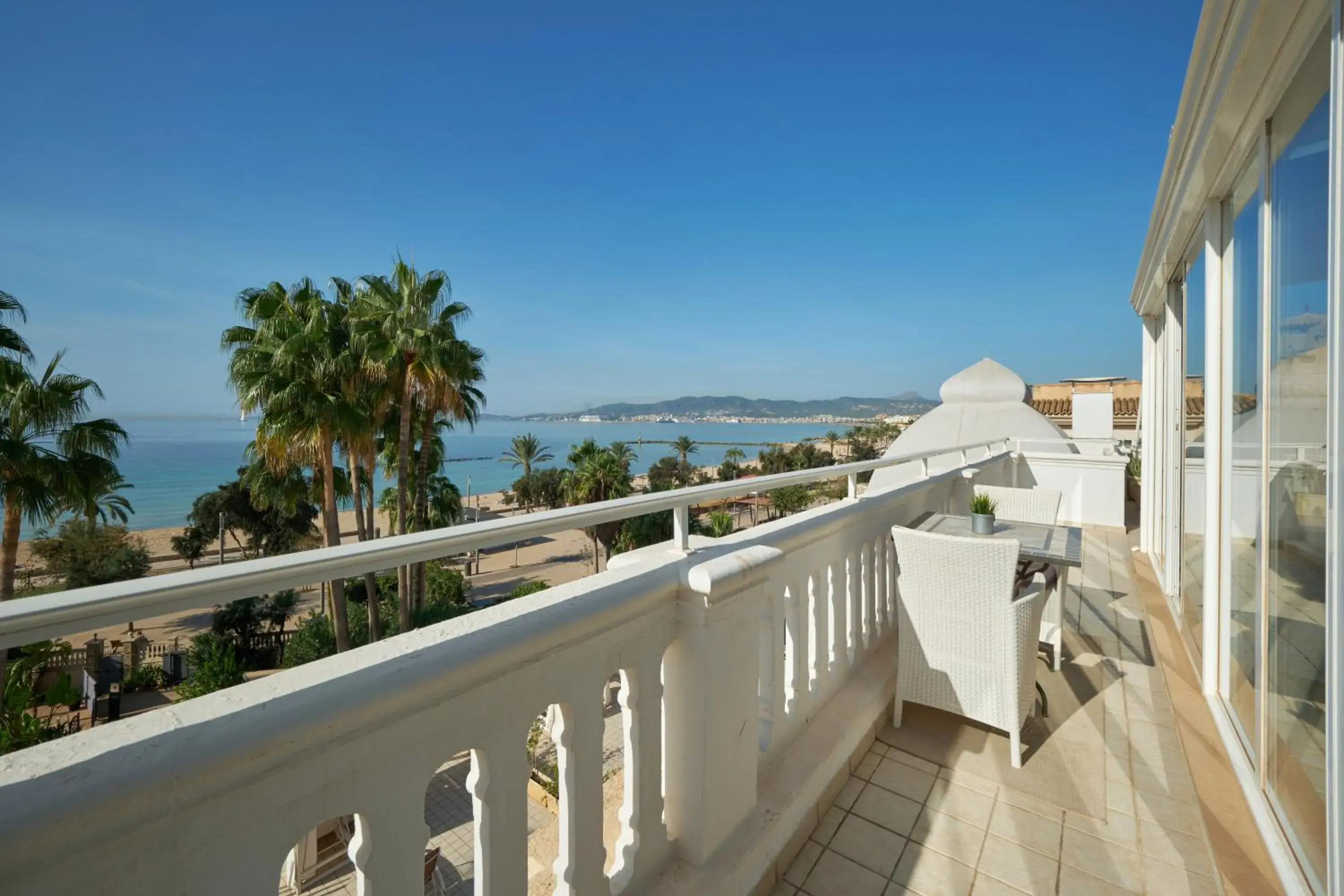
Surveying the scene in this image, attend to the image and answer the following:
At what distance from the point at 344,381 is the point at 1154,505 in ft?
54.3

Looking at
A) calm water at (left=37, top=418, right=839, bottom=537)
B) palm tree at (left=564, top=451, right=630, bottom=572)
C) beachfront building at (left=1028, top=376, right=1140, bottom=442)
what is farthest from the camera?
calm water at (left=37, top=418, right=839, bottom=537)

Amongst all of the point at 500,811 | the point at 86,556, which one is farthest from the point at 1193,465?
the point at 86,556

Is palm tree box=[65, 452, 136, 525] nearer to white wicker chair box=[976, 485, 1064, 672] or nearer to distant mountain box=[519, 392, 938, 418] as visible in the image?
white wicker chair box=[976, 485, 1064, 672]

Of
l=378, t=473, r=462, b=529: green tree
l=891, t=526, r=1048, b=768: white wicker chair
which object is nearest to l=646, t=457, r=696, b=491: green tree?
l=378, t=473, r=462, b=529: green tree

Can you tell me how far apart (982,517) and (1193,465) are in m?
1.54

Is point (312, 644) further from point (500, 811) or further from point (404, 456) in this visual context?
point (500, 811)

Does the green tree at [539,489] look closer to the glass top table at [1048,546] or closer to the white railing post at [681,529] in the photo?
the glass top table at [1048,546]

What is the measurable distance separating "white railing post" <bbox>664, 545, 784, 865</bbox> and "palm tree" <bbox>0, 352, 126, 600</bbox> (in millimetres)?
15269

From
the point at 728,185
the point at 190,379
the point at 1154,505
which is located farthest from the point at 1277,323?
the point at 190,379

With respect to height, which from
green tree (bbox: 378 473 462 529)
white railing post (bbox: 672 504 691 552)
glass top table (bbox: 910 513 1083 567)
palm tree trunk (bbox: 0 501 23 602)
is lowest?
green tree (bbox: 378 473 462 529)

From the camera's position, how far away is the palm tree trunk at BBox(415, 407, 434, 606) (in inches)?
699

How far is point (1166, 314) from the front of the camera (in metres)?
4.75

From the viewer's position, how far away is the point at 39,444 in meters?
11.9

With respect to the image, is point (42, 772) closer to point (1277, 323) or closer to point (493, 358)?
point (1277, 323)
